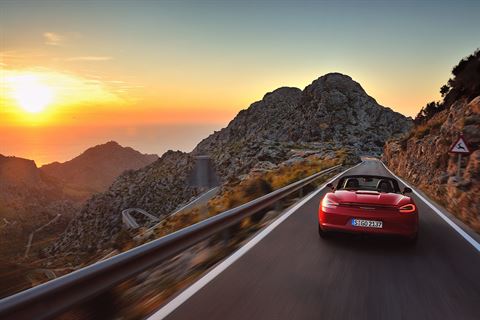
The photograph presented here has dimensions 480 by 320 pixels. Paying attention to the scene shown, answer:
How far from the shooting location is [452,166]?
1728 centimetres

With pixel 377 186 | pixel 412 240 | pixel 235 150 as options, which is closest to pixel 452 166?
pixel 377 186

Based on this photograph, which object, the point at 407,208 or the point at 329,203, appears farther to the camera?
the point at 329,203

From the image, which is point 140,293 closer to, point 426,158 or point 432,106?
point 426,158

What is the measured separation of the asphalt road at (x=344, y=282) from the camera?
162 inches

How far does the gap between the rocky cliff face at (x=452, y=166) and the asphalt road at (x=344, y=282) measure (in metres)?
3.55

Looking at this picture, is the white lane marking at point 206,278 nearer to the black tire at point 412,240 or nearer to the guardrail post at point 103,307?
the guardrail post at point 103,307

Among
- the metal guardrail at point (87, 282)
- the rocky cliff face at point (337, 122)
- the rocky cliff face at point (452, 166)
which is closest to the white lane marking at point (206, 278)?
the metal guardrail at point (87, 282)

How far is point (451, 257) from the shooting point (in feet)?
21.6

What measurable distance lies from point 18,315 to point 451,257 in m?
6.16

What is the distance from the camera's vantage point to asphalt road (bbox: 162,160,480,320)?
13.5 feet

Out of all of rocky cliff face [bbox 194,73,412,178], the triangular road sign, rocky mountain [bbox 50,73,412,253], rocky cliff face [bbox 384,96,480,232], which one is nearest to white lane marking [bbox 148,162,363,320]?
rocky cliff face [bbox 384,96,480,232]

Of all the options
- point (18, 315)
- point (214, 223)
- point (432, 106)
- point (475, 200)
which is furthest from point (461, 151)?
point (432, 106)

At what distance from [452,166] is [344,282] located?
14.3 metres

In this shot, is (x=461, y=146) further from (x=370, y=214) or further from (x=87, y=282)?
(x=87, y=282)
